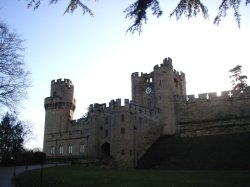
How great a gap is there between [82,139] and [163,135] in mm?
12888

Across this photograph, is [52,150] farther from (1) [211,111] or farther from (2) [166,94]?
(1) [211,111]

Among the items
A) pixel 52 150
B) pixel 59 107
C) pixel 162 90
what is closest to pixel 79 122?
pixel 59 107

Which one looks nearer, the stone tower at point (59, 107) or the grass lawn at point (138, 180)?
the grass lawn at point (138, 180)

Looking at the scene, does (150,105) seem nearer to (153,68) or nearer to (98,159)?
(153,68)

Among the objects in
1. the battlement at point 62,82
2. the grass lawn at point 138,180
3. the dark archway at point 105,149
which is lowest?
the grass lawn at point 138,180

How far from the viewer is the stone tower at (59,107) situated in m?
56.8

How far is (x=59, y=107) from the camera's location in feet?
189

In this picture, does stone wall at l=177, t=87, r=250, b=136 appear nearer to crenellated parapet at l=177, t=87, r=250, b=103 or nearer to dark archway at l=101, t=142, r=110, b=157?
crenellated parapet at l=177, t=87, r=250, b=103

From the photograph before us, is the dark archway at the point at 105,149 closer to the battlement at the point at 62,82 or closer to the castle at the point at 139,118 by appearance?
the castle at the point at 139,118

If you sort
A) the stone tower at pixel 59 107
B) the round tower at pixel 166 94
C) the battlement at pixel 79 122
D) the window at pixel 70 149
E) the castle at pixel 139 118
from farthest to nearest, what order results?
the stone tower at pixel 59 107
the battlement at pixel 79 122
the round tower at pixel 166 94
the window at pixel 70 149
the castle at pixel 139 118

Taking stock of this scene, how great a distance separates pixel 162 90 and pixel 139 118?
37.0ft

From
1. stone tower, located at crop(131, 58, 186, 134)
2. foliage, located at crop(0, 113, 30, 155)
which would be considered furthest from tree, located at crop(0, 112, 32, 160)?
stone tower, located at crop(131, 58, 186, 134)

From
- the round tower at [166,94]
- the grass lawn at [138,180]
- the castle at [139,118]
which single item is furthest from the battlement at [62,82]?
the grass lawn at [138,180]

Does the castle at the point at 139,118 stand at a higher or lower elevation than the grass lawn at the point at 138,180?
higher
